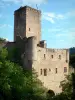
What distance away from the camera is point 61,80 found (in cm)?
4050

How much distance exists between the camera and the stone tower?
125ft

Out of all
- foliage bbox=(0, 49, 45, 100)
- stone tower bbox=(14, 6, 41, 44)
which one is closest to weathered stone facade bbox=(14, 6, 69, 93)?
stone tower bbox=(14, 6, 41, 44)

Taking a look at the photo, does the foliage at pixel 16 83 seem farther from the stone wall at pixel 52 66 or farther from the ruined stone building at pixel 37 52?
the stone wall at pixel 52 66

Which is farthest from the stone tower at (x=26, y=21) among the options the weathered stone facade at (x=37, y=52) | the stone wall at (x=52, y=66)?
the stone wall at (x=52, y=66)

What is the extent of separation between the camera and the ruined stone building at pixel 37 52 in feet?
115

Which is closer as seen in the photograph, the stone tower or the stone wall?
the stone wall

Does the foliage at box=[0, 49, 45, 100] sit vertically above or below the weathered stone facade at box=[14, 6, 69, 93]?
below

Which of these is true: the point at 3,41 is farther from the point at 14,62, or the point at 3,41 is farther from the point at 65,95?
the point at 65,95

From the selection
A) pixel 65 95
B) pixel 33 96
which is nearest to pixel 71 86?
pixel 65 95

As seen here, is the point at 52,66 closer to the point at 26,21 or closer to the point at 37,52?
the point at 37,52

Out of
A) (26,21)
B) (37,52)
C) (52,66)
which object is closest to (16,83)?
(37,52)

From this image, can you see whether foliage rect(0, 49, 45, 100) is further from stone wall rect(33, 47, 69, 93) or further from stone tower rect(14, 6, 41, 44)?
stone tower rect(14, 6, 41, 44)

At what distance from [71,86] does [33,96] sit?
4.61 meters

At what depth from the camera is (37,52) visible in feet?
117
